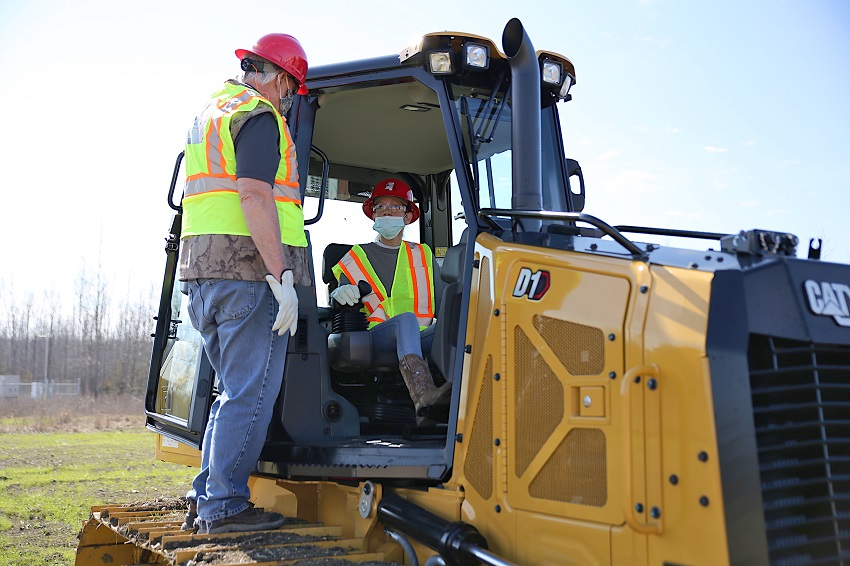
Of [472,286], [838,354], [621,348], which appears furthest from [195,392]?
[838,354]

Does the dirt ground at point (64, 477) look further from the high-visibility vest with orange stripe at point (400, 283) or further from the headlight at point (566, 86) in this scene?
the headlight at point (566, 86)

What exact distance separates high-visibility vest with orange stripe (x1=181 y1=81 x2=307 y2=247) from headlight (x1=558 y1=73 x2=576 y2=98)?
4.50 feet

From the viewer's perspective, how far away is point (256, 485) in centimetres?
489

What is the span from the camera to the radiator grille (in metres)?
2.61

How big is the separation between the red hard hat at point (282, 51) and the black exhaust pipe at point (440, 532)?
6.62 ft

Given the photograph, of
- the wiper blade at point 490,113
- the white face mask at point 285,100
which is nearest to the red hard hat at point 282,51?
the white face mask at point 285,100

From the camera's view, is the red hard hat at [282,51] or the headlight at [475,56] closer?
the headlight at [475,56]

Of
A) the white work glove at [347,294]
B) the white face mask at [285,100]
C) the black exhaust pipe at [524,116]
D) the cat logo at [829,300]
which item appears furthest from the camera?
the white work glove at [347,294]

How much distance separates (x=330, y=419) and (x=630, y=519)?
75.5 inches

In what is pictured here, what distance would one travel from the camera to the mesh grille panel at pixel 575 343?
2928 millimetres

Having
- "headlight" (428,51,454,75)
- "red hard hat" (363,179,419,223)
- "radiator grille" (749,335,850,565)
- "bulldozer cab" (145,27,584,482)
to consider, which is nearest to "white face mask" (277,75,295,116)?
"bulldozer cab" (145,27,584,482)

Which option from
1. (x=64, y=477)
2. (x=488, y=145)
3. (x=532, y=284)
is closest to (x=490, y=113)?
(x=488, y=145)

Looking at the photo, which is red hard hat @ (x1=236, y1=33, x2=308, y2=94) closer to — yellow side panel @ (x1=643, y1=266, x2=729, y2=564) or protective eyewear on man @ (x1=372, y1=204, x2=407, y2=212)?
protective eyewear on man @ (x1=372, y1=204, x2=407, y2=212)

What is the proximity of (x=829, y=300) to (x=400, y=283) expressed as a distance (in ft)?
8.32
